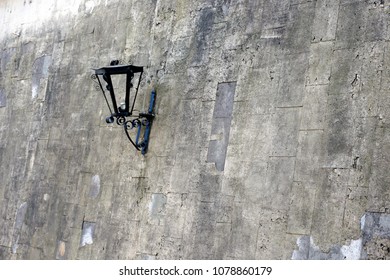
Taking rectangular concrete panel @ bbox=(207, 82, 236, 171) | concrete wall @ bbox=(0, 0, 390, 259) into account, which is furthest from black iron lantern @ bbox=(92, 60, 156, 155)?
rectangular concrete panel @ bbox=(207, 82, 236, 171)

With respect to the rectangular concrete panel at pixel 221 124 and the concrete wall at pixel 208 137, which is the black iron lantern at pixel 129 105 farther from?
the rectangular concrete panel at pixel 221 124

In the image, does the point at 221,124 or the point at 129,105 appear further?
the point at 129,105

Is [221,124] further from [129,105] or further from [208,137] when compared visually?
[129,105]

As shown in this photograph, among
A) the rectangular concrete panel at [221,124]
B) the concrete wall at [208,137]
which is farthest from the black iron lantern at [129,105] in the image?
the rectangular concrete panel at [221,124]

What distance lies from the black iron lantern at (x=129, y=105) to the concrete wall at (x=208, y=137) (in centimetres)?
10

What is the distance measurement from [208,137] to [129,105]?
1.08 m

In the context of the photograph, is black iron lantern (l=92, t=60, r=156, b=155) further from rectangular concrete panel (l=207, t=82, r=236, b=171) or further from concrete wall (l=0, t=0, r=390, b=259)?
rectangular concrete panel (l=207, t=82, r=236, b=171)

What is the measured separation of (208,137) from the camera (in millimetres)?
5336

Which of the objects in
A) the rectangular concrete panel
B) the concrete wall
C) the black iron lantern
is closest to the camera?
the concrete wall

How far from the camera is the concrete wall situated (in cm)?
443

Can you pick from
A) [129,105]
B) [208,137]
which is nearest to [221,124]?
[208,137]

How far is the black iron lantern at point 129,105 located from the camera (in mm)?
5590

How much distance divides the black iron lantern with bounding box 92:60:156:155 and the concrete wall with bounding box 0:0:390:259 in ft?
0.32
